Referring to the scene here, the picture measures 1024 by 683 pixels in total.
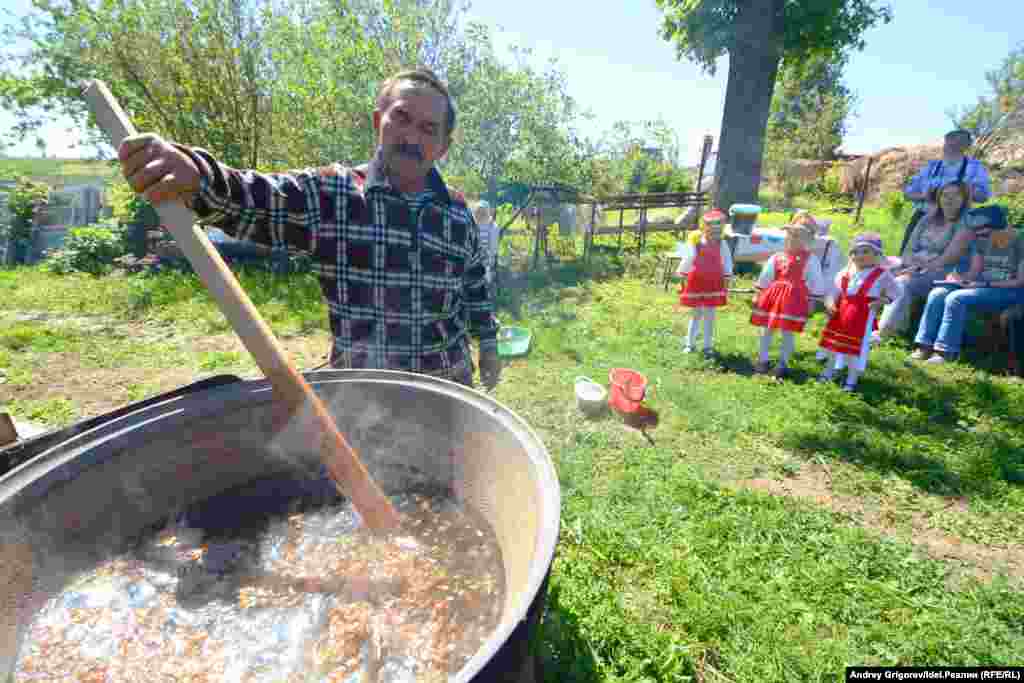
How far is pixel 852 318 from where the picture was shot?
185 inches

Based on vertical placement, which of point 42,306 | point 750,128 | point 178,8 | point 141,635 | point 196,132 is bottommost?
point 42,306

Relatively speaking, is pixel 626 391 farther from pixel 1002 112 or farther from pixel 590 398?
pixel 1002 112

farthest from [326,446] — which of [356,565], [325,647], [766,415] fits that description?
[766,415]

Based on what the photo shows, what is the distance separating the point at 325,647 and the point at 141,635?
Answer: 0.45m

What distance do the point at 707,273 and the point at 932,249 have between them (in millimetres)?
3231

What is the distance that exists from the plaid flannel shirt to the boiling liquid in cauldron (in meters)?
0.72

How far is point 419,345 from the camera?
6.41ft

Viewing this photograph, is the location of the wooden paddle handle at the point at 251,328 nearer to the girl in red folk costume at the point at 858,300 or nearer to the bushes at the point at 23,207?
the girl in red folk costume at the point at 858,300

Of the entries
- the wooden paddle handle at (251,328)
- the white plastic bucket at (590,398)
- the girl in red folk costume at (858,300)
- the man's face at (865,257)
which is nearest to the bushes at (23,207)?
A: the white plastic bucket at (590,398)

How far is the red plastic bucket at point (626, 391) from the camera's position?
168 inches

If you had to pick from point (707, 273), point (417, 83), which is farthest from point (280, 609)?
point (707, 273)

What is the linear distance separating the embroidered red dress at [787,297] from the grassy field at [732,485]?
658mm

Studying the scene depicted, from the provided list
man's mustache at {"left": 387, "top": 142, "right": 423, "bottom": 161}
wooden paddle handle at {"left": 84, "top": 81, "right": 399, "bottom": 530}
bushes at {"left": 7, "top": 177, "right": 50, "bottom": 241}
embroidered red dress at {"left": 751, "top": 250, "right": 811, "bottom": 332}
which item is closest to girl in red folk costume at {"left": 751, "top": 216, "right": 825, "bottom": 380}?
embroidered red dress at {"left": 751, "top": 250, "right": 811, "bottom": 332}

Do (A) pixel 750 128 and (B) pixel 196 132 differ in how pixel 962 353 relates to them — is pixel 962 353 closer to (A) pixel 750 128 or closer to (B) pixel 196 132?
(A) pixel 750 128
